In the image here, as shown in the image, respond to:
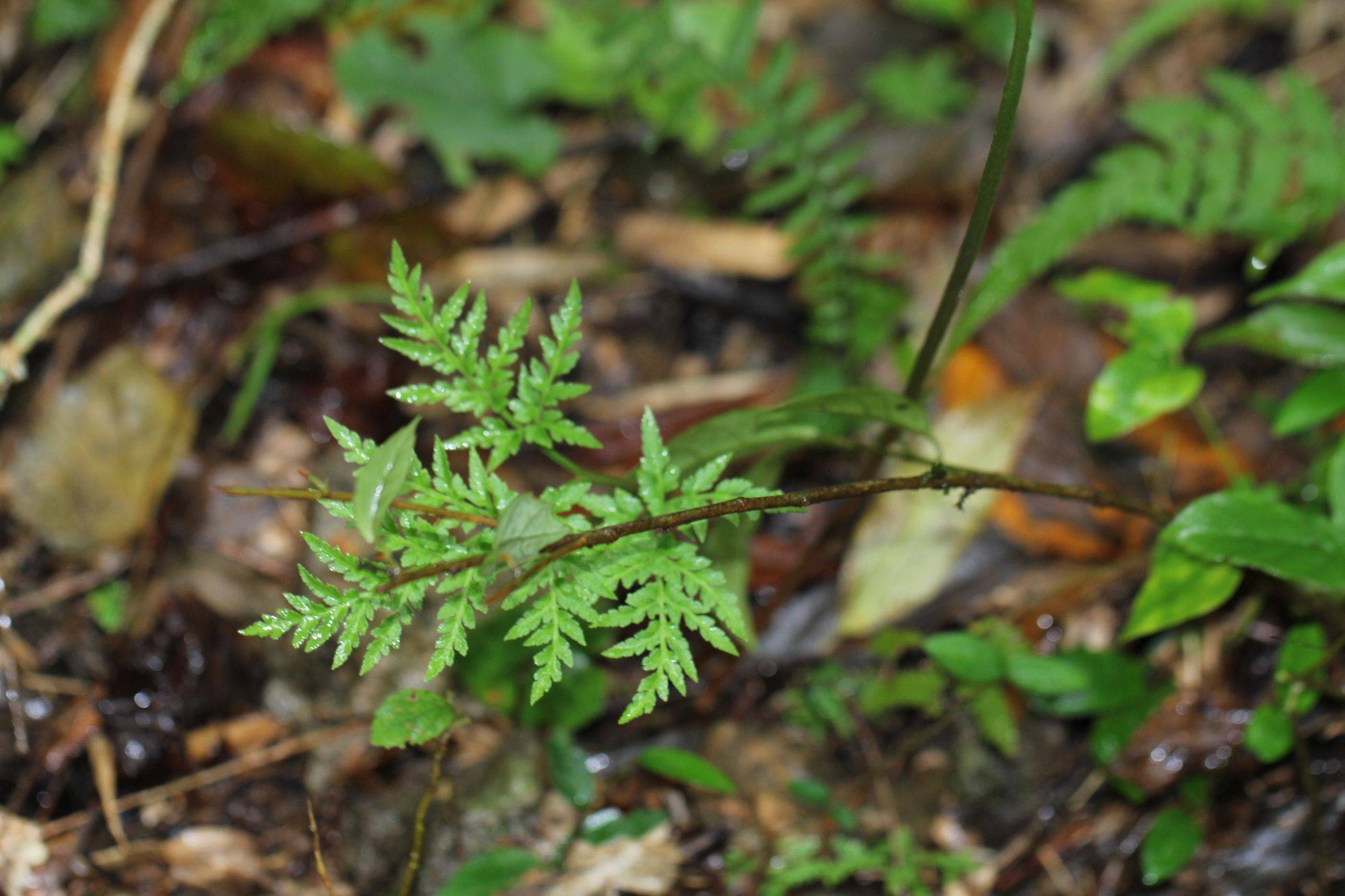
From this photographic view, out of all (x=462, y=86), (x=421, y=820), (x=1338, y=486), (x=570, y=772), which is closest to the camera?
(x=421, y=820)

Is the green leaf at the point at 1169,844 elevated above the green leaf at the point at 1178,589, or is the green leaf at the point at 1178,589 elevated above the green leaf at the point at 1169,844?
the green leaf at the point at 1178,589

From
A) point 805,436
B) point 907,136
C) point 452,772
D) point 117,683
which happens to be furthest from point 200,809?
point 907,136

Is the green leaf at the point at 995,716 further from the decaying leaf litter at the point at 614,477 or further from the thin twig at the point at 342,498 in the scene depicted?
the thin twig at the point at 342,498

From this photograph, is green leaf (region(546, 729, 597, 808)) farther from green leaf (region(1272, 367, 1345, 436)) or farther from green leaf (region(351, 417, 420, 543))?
green leaf (region(1272, 367, 1345, 436))

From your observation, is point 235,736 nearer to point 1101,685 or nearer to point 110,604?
point 110,604

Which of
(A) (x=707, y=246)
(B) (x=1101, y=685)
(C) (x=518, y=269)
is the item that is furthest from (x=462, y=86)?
(B) (x=1101, y=685)

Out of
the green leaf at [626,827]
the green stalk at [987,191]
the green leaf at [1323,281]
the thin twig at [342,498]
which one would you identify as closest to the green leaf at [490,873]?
the green leaf at [626,827]

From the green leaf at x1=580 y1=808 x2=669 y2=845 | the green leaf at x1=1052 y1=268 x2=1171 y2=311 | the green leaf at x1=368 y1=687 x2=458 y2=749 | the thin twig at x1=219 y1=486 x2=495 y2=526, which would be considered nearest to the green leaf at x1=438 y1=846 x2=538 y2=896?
the green leaf at x1=580 y1=808 x2=669 y2=845

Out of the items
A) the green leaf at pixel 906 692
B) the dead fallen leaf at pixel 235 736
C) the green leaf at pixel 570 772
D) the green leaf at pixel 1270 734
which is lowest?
the green leaf at pixel 1270 734

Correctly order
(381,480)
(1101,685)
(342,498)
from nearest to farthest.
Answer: (381,480)
(342,498)
(1101,685)
